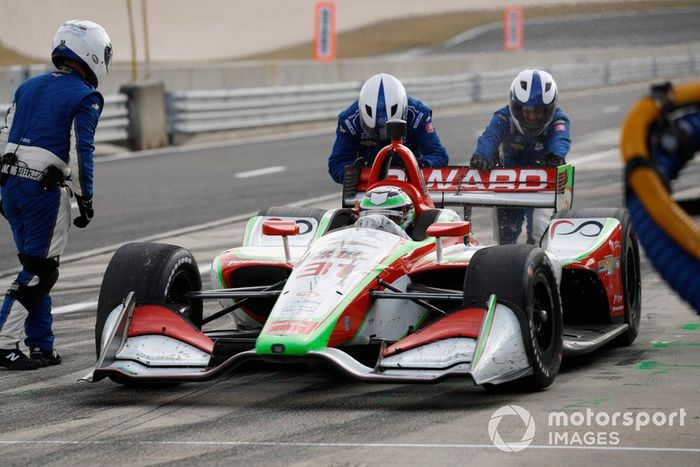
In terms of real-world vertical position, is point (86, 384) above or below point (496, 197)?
below

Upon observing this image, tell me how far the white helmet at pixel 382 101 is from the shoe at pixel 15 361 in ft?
10.4

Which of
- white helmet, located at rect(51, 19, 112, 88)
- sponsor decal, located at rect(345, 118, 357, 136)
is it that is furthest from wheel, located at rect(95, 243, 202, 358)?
sponsor decal, located at rect(345, 118, 357, 136)

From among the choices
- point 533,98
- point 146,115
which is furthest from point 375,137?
point 146,115

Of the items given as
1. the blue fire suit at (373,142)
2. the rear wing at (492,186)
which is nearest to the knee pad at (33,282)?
the rear wing at (492,186)

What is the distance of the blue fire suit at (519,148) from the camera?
1136cm

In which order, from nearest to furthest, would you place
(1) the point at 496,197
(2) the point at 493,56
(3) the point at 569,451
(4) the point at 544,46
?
1. (3) the point at 569,451
2. (1) the point at 496,197
3. (2) the point at 493,56
4. (4) the point at 544,46

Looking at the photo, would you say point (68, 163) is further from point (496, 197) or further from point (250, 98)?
point (250, 98)

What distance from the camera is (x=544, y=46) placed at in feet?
158

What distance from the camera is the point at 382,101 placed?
33.7 feet

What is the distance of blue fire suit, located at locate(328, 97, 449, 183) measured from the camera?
10.8m

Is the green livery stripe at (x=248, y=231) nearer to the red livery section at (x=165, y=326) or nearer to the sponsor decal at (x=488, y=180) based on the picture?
the sponsor decal at (x=488, y=180)

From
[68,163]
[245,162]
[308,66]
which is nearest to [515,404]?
[68,163]

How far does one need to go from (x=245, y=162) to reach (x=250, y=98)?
532 centimetres

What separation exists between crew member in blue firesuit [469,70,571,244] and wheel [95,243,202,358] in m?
3.55
